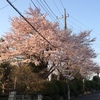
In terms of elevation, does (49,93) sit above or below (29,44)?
below

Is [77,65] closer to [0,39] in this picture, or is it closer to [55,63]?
[55,63]

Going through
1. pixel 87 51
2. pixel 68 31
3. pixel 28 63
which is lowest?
pixel 28 63

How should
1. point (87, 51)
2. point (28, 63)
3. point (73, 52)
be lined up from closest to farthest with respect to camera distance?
point (28, 63) < point (73, 52) < point (87, 51)

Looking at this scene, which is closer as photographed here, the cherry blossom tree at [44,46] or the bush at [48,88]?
the bush at [48,88]

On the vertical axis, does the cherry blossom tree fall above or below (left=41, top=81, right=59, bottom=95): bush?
above

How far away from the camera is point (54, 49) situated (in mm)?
24797

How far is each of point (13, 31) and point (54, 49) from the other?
16.6ft

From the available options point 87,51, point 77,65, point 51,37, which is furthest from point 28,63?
point 87,51

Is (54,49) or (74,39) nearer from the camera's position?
(54,49)

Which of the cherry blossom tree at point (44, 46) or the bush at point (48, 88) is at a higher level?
the cherry blossom tree at point (44, 46)

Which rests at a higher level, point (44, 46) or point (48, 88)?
point (44, 46)

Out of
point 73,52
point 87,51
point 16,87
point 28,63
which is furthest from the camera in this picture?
point 87,51

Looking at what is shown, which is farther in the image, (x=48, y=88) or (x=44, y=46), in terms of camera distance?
(x=44, y=46)

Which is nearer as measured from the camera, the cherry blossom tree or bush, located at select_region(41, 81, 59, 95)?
bush, located at select_region(41, 81, 59, 95)
